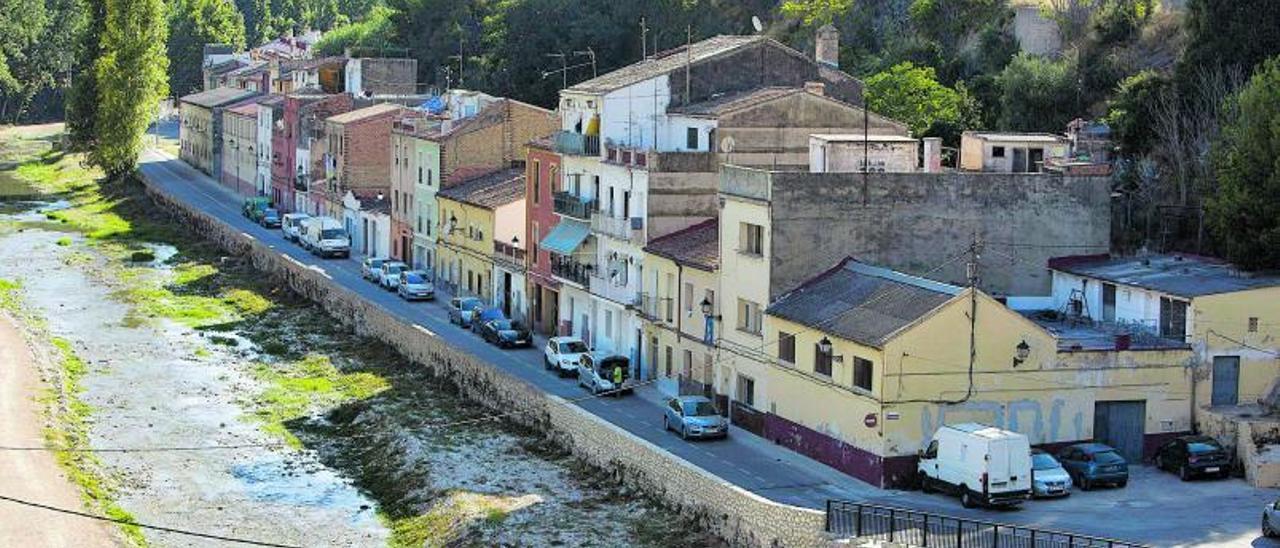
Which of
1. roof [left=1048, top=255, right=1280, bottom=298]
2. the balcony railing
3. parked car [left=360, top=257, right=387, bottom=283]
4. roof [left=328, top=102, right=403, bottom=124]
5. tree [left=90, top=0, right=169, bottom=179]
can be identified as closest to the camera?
roof [left=1048, top=255, right=1280, bottom=298]

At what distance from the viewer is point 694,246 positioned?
61.6m

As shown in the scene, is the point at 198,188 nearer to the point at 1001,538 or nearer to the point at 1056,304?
the point at 1056,304

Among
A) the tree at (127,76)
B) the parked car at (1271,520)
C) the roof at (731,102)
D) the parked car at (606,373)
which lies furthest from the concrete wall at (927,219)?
the tree at (127,76)

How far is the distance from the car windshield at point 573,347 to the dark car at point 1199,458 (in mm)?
21415

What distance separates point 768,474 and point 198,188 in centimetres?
8906

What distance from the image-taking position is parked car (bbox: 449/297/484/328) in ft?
242

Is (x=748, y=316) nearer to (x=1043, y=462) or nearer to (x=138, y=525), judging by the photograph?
(x=1043, y=462)

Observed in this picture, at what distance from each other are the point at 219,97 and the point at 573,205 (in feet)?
265

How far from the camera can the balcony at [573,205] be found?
6869 centimetres

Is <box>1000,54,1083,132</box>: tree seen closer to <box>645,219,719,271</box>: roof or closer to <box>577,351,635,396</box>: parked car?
<box>645,219,719,271</box>: roof

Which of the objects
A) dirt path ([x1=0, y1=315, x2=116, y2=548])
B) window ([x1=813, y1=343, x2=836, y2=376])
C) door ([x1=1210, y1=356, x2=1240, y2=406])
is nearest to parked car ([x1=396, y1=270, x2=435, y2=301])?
dirt path ([x1=0, y1=315, x2=116, y2=548])

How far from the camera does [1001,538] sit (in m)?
40.8

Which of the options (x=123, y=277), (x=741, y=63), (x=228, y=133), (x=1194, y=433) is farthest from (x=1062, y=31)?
(x=228, y=133)

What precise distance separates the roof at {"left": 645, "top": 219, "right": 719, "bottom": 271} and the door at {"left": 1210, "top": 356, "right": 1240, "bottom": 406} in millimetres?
14334
